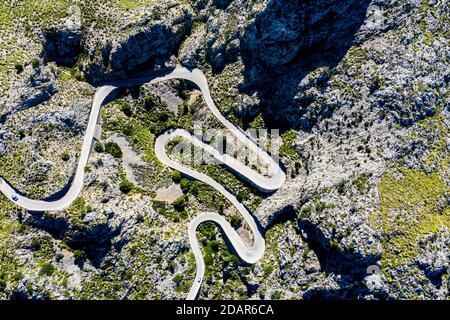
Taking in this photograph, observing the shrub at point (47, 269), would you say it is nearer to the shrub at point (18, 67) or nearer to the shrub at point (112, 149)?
the shrub at point (112, 149)

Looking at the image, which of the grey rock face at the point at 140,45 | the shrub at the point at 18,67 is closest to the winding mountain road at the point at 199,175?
the grey rock face at the point at 140,45

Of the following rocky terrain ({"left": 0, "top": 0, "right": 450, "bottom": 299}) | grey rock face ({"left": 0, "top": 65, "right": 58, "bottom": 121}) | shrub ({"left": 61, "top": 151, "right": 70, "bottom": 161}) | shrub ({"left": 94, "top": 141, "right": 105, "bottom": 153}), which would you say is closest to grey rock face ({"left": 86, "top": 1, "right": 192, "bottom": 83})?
rocky terrain ({"left": 0, "top": 0, "right": 450, "bottom": 299})

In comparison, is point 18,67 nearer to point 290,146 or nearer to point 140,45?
point 140,45

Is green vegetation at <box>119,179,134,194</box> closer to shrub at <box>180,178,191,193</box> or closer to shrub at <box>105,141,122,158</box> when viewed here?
shrub at <box>105,141,122,158</box>

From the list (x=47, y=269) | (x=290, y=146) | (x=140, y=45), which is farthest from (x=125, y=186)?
(x=290, y=146)

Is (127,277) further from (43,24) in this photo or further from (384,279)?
(43,24)

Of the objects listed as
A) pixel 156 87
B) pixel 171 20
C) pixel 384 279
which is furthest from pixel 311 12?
pixel 384 279
